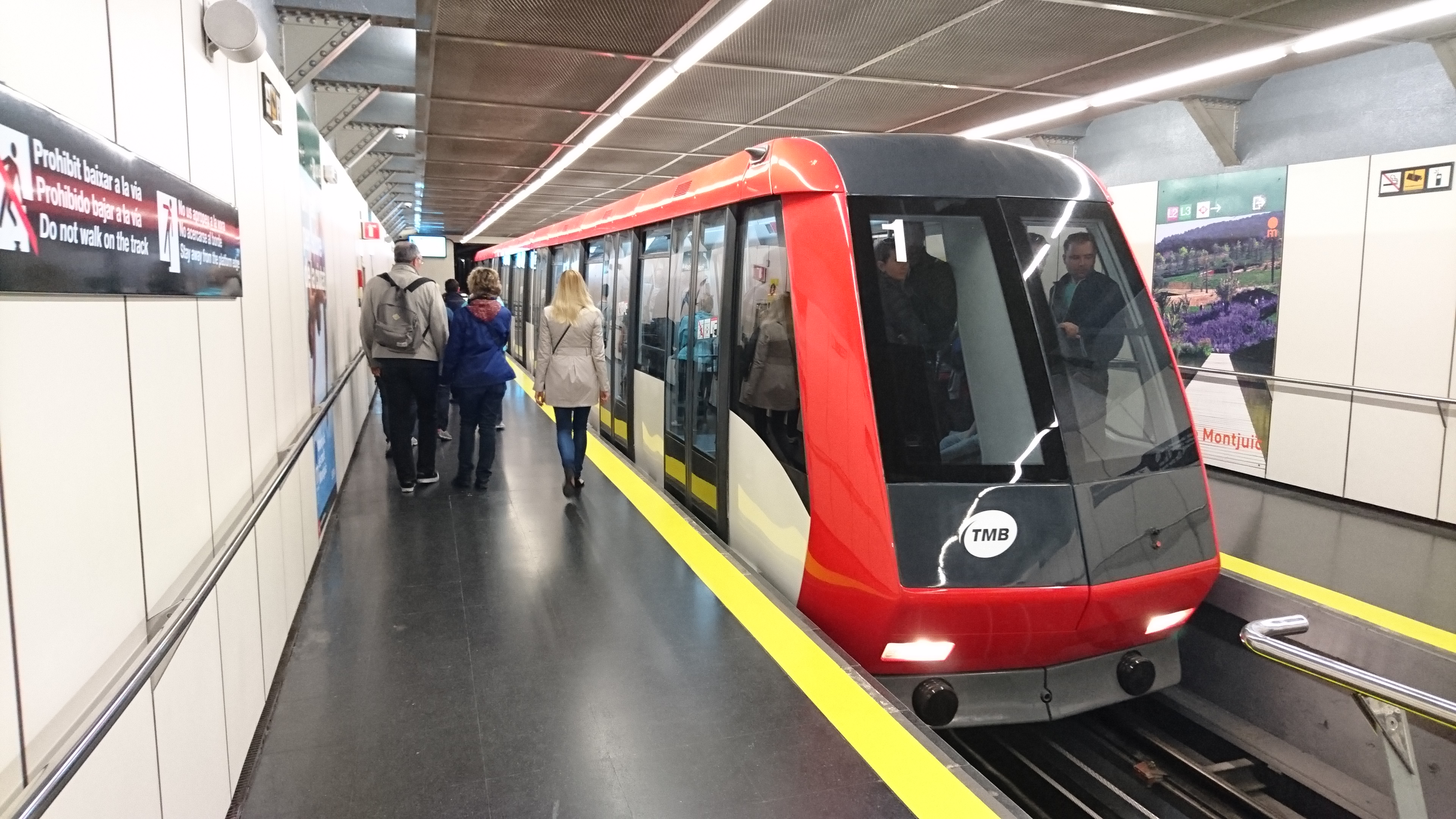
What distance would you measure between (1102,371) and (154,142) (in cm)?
353

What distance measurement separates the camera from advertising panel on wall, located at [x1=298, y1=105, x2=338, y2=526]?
198 inches

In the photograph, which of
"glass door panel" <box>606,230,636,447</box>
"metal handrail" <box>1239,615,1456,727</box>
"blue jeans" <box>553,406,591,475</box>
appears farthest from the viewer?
"glass door panel" <box>606,230,636,447</box>

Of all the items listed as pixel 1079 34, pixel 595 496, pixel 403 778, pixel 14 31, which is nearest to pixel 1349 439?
pixel 1079 34

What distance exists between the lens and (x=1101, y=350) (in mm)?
3922

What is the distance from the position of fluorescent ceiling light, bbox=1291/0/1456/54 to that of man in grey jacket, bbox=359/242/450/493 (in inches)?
247

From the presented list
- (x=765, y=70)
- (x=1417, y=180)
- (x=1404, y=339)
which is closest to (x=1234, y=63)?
(x=1417, y=180)

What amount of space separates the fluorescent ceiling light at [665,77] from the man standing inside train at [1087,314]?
2.87 m

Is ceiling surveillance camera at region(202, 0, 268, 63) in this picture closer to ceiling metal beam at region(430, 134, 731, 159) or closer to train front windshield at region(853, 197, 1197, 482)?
train front windshield at region(853, 197, 1197, 482)

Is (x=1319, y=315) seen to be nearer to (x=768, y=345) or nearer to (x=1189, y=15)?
(x=1189, y=15)

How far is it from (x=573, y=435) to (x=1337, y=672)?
4997 millimetres

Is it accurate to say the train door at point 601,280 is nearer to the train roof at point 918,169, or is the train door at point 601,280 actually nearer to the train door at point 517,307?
the train roof at point 918,169

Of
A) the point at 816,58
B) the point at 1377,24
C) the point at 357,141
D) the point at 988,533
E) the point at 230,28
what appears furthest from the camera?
the point at 357,141

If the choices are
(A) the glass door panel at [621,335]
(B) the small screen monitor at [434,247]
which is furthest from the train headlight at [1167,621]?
(B) the small screen monitor at [434,247]

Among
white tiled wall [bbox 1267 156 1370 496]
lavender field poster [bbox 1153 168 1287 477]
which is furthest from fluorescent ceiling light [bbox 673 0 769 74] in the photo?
white tiled wall [bbox 1267 156 1370 496]
